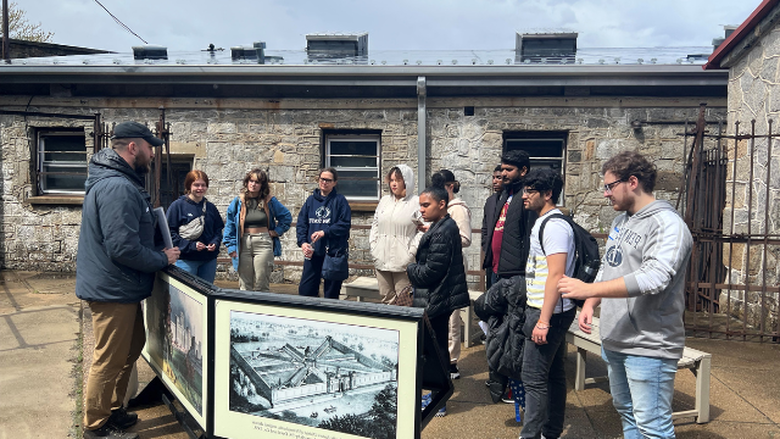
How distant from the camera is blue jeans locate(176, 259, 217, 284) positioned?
520 centimetres

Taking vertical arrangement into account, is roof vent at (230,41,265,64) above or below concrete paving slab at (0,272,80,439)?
above

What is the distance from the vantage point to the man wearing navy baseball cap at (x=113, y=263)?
3229 mm

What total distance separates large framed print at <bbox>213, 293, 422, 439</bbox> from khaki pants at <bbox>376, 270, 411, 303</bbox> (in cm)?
197

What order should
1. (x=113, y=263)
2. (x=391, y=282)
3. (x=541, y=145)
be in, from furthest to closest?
1. (x=541, y=145)
2. (x=391, y=282)
3. (x=113, y=263)

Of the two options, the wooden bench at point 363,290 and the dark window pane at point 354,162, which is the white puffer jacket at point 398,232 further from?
the dark window pane at point 354,162

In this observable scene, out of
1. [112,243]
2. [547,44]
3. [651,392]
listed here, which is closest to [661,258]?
[651,392]

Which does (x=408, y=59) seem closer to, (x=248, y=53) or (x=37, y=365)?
(x=248, y=53)

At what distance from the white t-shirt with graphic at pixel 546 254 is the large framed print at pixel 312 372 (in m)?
0.97

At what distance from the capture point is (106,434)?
133 inches

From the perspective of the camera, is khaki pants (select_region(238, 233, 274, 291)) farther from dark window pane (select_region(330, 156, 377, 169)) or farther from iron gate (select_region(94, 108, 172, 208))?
dark window pane (select_region(330, 156, 377, 169))

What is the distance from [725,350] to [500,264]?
10.1 feet

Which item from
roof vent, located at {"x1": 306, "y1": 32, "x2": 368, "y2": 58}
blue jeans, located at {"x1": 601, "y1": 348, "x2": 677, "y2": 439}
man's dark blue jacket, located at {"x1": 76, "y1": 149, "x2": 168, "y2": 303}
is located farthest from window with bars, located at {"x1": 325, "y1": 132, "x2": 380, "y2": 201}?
blue jeans, located at {"x1": 601, "y1": 348, "x2": 677, "y2": 439}

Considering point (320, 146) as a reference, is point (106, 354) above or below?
below

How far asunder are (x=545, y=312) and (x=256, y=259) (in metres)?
3.31
